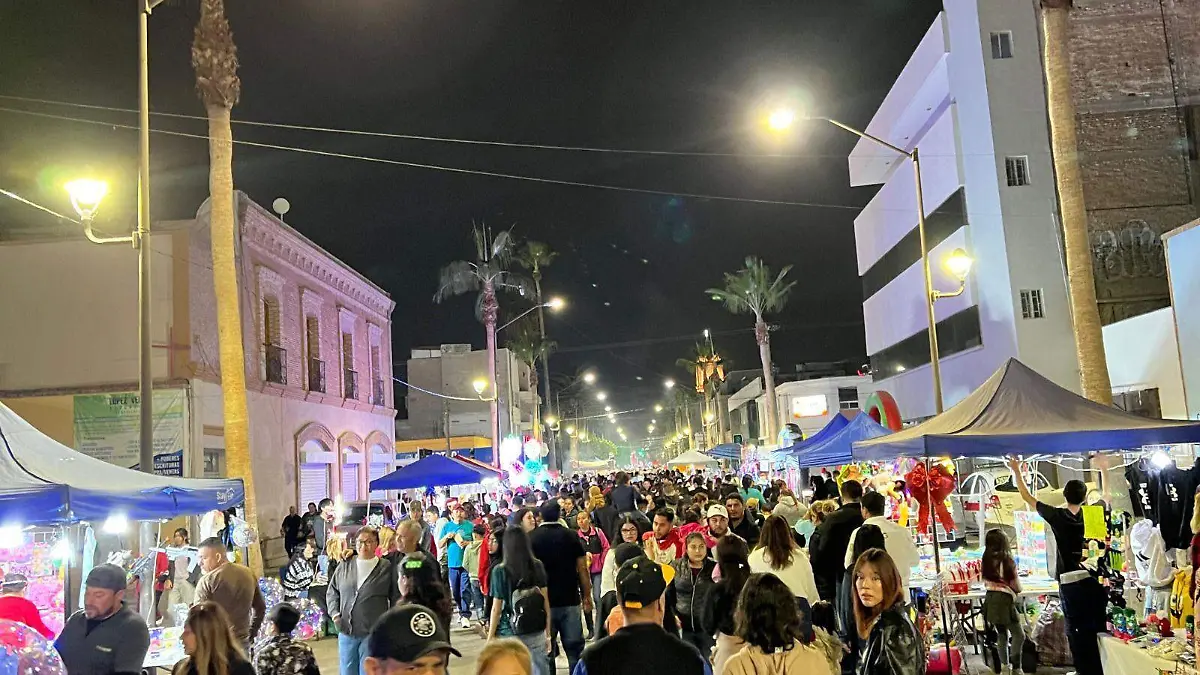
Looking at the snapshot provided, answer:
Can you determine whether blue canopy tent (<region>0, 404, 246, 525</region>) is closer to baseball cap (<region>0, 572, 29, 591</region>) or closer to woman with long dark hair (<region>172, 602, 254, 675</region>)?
baseball cap (<region>0, 572, 29, 591</region>)

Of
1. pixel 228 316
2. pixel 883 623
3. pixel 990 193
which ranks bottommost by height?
pixel 883 623

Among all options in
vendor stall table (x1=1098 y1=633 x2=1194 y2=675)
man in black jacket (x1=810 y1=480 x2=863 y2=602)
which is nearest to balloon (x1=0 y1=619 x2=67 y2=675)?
man in black jacket (x1=810 y1=480 x2=863 y2=602)

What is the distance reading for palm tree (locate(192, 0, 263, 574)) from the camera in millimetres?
16234

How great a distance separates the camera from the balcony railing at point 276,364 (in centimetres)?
2440

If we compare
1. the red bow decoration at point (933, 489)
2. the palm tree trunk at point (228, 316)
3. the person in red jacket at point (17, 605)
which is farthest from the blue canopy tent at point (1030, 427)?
the palm tree trunk at point (228, 316)

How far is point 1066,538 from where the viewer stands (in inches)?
326

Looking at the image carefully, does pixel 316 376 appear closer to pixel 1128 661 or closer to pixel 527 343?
pixel 1128 661

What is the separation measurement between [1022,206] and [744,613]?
28492 millimetres

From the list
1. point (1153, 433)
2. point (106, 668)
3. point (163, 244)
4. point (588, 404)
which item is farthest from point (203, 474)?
point (588, 404)

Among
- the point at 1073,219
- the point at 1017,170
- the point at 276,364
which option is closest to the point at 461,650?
the point at 1073,219

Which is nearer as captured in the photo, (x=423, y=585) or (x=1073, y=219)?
(x=423, y=585)

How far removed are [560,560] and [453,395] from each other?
52.1 m

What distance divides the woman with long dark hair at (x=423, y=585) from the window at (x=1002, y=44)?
28.2 metres

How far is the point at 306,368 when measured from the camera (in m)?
27.3
